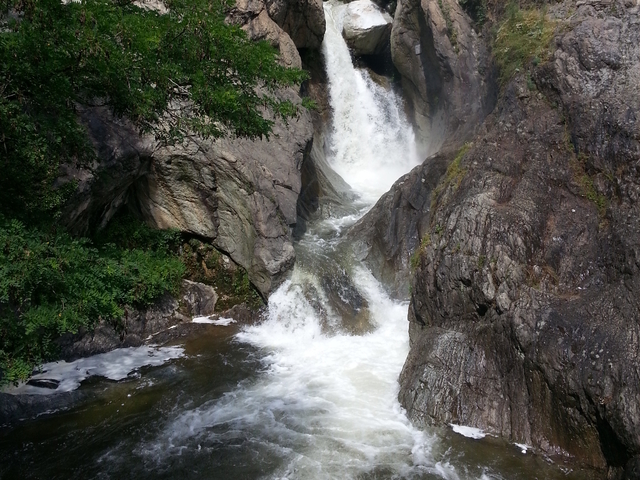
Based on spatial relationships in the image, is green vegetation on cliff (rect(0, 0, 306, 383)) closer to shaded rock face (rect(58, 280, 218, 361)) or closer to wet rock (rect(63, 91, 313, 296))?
shaded rock face (rect(58, 280, 218, 361))

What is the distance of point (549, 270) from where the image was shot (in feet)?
29.2

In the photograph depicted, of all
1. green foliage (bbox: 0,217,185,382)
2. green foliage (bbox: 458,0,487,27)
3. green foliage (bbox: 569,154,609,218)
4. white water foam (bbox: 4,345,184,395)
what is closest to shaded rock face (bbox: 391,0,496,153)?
green foliage (bbox: 458,0,487,27)

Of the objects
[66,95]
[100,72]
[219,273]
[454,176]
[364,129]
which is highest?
[364,129]

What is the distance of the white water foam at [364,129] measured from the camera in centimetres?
2280

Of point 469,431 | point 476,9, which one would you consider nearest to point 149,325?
point 469,431

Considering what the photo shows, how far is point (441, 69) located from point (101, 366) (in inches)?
666

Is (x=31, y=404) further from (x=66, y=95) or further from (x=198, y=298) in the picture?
(x=66, y=95)

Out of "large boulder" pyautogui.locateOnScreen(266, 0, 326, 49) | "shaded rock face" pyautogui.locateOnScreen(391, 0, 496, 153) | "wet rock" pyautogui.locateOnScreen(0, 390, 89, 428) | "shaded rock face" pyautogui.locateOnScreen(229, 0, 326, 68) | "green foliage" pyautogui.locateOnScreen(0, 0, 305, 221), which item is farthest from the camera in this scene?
"large boulder" pyautogui.locateOnScreen(266, 0, 326, 49)

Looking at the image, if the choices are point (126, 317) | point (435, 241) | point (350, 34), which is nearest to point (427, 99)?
point (350, 34)

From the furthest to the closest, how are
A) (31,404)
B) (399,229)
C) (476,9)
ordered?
(476,9) < (399,229) < (31,404)

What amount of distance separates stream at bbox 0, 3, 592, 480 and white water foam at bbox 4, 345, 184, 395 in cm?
30

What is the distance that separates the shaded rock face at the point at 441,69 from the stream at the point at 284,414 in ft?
25.6

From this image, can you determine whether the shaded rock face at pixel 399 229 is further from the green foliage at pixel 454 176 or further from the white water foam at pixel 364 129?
the white water foam at pixel 364 129

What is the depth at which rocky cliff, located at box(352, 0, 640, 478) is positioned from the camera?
7.25 m
